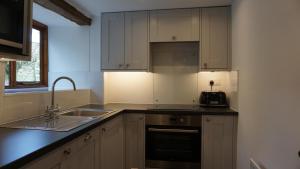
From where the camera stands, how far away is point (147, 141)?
8.98 feet

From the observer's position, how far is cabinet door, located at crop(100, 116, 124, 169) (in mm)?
2109

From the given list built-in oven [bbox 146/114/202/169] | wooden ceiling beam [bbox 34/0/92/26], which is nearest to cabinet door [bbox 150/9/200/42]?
wooden ceiling beam [bbox 34/0/92/26]

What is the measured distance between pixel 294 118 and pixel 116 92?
249cm

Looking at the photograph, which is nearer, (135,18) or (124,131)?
(124,131)

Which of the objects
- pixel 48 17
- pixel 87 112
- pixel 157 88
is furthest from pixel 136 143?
pixel 48 17

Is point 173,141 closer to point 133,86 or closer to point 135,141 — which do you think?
point 135,141

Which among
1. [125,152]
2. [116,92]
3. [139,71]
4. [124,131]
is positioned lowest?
[125,152]

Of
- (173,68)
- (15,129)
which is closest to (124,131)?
(173,68)

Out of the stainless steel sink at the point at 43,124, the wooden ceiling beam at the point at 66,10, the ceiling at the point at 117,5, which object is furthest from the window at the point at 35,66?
the stainless steel sink at the point at 43,124

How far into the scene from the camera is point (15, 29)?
135 centimetres

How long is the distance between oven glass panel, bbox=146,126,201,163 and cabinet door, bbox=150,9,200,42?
3.77 feet

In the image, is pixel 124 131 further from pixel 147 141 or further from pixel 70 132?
pixel 70 132

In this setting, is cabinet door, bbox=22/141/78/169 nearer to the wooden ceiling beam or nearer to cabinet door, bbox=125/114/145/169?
cabinet door, bbox=125/114/145/169

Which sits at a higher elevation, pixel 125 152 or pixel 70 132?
pixel 70 132
